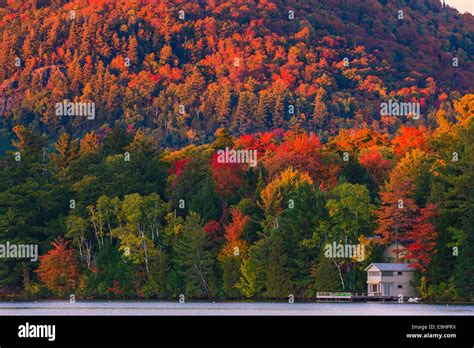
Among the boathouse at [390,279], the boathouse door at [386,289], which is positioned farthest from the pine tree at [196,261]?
the boathouse door at [386,289]

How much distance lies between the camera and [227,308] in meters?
99.9

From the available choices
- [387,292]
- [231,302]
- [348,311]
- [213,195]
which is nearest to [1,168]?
[213,195]

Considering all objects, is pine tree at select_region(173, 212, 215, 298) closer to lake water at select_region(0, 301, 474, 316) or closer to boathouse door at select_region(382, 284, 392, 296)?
lake water at select_region(0, 301, 474, 316)

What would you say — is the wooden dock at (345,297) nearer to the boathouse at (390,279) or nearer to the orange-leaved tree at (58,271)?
the boathouse at (390,279)

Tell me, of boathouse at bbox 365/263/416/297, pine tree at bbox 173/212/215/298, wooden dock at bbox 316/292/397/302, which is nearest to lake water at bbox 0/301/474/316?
wooden dock at bbox 316/292/397/302

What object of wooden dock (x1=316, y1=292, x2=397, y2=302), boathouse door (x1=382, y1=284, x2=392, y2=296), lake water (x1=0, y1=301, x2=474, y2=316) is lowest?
lake water (x1=0, y1=301, x2=474, y2=316)

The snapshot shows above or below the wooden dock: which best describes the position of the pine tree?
above

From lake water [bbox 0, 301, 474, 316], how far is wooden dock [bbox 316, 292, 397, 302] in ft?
6.13

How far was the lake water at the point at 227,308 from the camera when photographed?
3621 inches

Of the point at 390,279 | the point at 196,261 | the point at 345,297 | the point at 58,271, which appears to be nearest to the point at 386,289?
the point at 390,279

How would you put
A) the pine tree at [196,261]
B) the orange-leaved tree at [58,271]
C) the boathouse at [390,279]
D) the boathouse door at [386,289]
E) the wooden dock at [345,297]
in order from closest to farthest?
1. the wooden dock at [345,297]
2. the boathouse door at [386,289]
3. the boathouse at [390,279]
4. the pine tree at [196,261]
5. the orange-leaved tree at [58,271]

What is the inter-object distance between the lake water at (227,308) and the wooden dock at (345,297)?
187 cm

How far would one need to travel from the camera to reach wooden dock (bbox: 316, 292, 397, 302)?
356 ft
